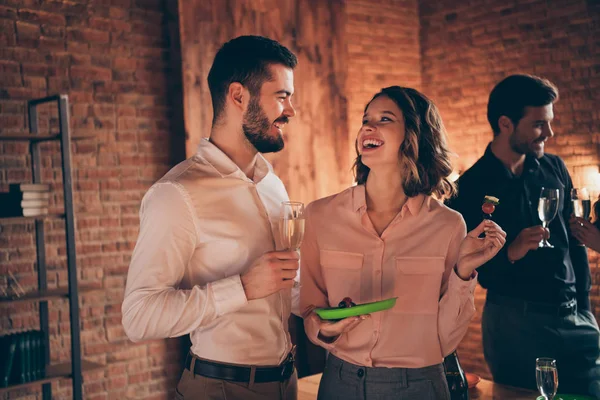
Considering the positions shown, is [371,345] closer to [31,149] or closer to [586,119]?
[31,149]

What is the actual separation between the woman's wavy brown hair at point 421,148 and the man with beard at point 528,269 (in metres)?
0.96

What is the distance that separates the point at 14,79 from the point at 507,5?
4237 millimetres

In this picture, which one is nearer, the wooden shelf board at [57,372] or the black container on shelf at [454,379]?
the black container on shelf at [454,379]

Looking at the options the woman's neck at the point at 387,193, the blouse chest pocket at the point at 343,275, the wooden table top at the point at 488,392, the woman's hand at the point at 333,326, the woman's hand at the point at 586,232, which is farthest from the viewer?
the woman's hand at the point at 586,232

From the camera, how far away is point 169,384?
4.90 metres

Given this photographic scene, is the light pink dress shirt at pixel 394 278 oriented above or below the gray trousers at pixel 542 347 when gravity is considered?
above

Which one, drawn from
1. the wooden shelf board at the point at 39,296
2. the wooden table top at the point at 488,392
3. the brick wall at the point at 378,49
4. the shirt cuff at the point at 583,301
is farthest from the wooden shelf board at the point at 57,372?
the brick wall at the point at 378,49

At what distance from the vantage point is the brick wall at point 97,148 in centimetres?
427

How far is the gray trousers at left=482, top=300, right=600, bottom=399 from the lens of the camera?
3371 millimetres

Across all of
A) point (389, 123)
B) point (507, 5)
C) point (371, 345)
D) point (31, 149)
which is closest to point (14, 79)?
point (31, 149)

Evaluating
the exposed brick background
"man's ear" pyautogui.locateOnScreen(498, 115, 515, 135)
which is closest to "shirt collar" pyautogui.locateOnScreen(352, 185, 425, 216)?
"man's ear" pyautogui.locateOnScreen(498, 115, 515, 135)

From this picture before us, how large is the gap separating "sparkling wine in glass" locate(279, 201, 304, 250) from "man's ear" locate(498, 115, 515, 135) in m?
2.14

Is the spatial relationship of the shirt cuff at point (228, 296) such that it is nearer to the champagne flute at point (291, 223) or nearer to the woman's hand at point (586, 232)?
the champagne flute at point (291, 223)

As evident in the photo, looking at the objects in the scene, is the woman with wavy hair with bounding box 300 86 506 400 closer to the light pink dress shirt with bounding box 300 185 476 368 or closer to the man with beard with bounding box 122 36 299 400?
the light pink dress shirt with bounding box 300 185 476 368
